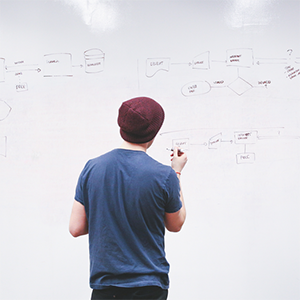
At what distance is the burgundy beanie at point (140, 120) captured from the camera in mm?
860

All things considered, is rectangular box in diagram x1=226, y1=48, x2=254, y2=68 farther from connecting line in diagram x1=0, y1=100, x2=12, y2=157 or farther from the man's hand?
connecting line in diagram x1=0, y1=100, x2=12, y2=157

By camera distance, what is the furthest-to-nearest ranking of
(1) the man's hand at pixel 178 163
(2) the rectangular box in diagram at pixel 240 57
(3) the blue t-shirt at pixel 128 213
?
(2) the rectangular box in diagram at pixel 240 57, (1) the man's hand at pixel 178 163, (3) the blue t-shirt at pixel 128 213

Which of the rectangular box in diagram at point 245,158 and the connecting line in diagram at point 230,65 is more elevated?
the connecting line in diagram at point 230,65

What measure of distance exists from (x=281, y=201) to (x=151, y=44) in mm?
1013

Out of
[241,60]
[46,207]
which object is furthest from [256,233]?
[46,207]

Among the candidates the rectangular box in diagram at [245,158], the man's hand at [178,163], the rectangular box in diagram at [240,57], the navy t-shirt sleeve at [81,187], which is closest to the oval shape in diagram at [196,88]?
the rectangular box in diagram at [240,57]

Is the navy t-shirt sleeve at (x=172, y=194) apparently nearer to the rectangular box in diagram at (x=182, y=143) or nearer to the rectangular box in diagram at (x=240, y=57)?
the rectangular box in diagram at (x=182, y=143)

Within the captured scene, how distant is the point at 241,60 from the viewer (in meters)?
1.51

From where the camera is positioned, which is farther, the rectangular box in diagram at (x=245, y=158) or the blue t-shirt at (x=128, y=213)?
the rectangular box in diagram at (x=245, y=158)

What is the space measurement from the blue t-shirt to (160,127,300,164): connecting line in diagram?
67 cm

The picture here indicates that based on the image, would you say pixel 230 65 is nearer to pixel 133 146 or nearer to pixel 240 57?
pixel 240 57

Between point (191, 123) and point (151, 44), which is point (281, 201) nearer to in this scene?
point (191, 123)

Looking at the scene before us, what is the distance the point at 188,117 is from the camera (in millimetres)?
1523

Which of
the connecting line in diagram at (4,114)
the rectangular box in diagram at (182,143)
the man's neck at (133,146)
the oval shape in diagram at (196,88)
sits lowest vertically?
the man's neck at (133,146)
